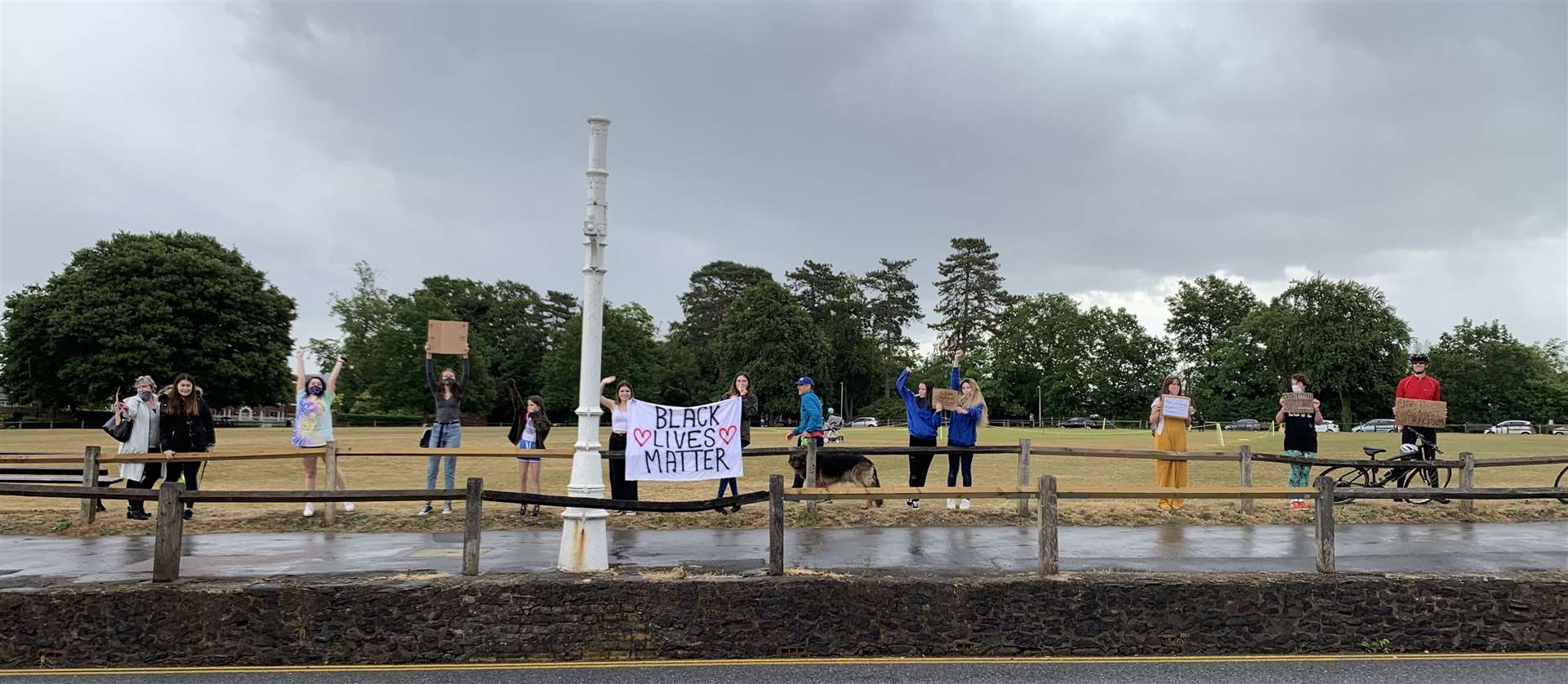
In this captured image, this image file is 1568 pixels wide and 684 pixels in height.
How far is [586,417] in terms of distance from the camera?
8.12 m

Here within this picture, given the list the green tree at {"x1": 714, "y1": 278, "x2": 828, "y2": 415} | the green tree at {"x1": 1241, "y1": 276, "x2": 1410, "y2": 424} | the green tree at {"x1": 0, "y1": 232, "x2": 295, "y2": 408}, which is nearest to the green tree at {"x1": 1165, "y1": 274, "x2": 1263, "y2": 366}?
the green tree at {"x1": 1241, "y1": 276, "x2": 1410, "y2": 424}

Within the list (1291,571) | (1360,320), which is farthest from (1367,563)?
(1360,320)

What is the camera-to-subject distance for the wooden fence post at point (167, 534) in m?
7.11

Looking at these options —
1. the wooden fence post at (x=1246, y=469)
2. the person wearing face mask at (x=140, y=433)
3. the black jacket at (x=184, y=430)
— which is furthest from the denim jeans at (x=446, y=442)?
the wooden fence post at (x=1246, y=469)

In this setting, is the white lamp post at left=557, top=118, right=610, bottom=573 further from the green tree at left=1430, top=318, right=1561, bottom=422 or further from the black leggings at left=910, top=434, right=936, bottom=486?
the green tree at left=1430, top=318, right=1561, bottom=422

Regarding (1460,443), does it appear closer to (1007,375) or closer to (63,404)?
(1007,375)

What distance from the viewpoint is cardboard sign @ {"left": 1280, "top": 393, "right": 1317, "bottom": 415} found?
41.8ft

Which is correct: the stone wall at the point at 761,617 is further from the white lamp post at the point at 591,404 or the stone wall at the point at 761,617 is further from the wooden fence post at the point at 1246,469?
the wooden fence post at the point at 1246,469

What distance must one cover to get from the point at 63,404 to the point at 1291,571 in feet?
218

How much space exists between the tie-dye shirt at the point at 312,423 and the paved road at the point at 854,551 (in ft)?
5.61

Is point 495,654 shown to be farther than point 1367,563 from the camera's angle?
No

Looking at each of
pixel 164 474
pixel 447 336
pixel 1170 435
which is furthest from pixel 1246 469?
pixel 164 474

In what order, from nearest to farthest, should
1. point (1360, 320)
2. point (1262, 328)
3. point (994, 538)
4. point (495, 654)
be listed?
1. point (495, 654)
2. point (994, 538)
3. point (1360, 320)
4. point (1262, 328)

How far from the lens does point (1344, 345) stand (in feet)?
254
